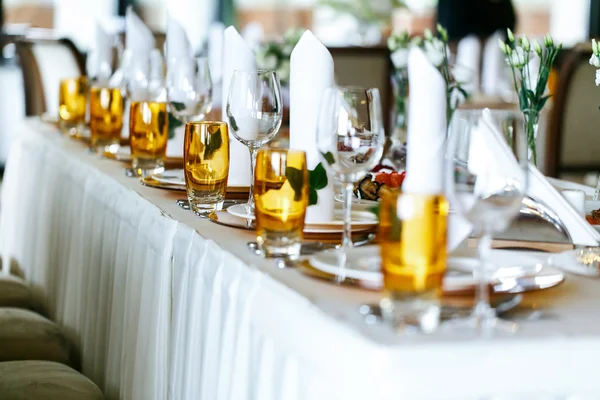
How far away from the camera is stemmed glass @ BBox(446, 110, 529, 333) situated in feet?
3.39

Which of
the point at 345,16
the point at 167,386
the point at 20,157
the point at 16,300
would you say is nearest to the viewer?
the point at 167,386

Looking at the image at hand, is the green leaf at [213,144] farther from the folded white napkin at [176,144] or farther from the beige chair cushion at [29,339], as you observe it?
the folded white napkin at [176,144]

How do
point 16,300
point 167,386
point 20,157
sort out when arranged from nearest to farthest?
point 167,386 → point 16,300 → point 20,157

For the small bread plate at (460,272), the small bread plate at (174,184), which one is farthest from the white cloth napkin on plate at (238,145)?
the small bread plate at (460,272)

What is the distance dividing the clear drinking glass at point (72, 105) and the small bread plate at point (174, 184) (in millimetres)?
1017

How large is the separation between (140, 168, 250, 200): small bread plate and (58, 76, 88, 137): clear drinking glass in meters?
1.02

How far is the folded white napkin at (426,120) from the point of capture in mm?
1212

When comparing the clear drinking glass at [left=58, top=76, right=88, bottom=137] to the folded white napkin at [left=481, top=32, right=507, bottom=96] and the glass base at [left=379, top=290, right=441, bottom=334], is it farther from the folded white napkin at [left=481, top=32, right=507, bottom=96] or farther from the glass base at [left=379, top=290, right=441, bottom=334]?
the folded white napkin at [left=481, top=32, right=507, bottom=96]

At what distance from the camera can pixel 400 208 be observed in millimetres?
995

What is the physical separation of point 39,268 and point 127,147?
0.47m

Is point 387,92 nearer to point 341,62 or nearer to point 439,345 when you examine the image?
point 341,62

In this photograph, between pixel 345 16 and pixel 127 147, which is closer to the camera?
pixel 127 147

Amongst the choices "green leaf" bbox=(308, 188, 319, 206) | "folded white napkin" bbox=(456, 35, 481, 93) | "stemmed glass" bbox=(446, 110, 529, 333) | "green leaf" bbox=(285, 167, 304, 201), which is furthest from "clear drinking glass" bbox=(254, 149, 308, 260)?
"folded white napkin" bbox=(456, 35, 481, 93)

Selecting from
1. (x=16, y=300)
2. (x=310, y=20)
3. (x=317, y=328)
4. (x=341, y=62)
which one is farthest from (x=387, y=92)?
(x=310, y=20)
